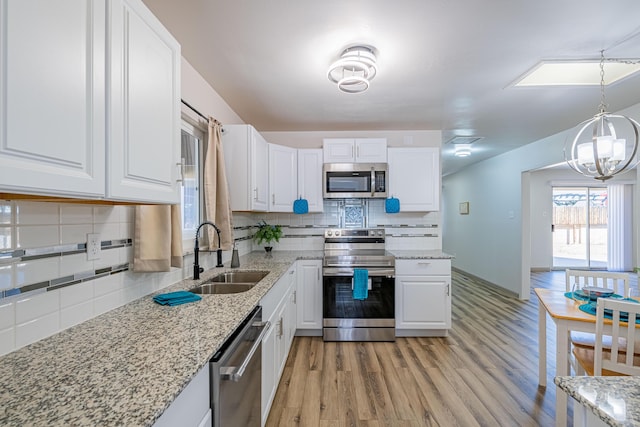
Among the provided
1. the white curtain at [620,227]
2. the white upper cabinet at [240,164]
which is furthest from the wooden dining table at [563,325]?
the white curtain at [620,227]

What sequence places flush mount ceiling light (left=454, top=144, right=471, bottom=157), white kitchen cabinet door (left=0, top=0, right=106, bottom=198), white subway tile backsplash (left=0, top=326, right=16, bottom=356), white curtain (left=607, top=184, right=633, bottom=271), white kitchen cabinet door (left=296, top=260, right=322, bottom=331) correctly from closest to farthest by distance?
white kitchen cabinet door (left=0, top=0, right=106, bottom=198), white subway tile backsplash (left=0, top=326, right=16, bottom=356), white kitchen cabinet door (left=296, top=260, right=322, bottom=331), flush mount ceiling light (left=454, top=144, right=471, bottom=157), white curtain (left=607, top=184, right=633, bottom=271)

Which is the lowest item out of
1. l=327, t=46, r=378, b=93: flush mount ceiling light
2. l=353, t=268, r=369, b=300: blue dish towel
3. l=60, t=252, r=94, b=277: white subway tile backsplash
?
l=353, t=268, r=369, b=300: blue dish towel

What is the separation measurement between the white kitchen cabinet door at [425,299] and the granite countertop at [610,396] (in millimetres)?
2335

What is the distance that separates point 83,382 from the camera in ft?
2.54

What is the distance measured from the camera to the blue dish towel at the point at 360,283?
2.95 m

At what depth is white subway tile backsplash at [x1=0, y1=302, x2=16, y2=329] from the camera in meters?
0.92

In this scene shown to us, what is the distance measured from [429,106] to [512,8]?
142cm

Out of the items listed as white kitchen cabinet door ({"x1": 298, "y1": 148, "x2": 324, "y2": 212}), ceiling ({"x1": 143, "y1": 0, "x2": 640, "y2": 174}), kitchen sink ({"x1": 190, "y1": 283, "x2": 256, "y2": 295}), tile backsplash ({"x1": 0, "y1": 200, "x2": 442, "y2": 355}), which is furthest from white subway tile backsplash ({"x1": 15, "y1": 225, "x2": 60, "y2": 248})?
white kitchen cabinet door ({"x1": 298, "y1": 148, "x2": 324, "y2": 212})

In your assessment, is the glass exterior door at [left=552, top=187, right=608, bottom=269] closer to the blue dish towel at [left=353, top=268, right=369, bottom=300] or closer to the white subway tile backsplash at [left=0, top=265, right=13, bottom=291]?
the blue dish towel at [left=353, top=268, right=369, bottom=300]

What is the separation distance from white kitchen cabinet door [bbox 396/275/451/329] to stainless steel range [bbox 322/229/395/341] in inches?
7.1

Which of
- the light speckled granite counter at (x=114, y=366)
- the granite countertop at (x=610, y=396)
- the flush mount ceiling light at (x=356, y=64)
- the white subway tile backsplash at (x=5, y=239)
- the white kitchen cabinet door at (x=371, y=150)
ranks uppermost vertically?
the flush mount ceiling light at (x=356, y=64)

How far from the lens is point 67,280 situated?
1.15 m

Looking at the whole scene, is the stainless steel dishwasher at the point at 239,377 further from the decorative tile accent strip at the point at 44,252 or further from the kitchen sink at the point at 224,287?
the decorative tile accent strip at the point at 44,252

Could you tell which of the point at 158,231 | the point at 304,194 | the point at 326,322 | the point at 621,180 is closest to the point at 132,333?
the point at 158,231
